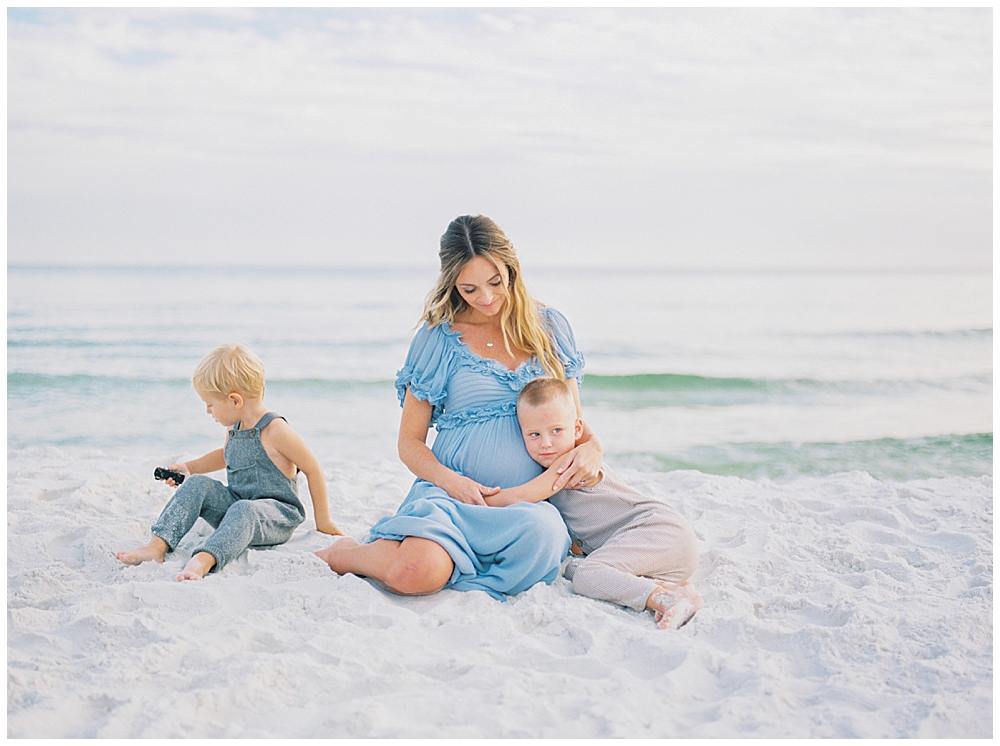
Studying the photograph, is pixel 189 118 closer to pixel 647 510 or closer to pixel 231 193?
pixel 231 193

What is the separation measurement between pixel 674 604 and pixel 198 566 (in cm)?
188

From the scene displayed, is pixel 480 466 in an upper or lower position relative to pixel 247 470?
upper

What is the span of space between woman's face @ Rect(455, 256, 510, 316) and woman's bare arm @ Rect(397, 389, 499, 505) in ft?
1.74

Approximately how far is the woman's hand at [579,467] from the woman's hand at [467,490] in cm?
29

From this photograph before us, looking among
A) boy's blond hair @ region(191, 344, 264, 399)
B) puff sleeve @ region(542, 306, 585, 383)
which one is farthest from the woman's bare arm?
boy's blond hair @ region(191, 344, 264, 399)

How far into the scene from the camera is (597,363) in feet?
42.3

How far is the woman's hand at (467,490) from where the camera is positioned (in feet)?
10.5

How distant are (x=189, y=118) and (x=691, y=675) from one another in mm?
23495

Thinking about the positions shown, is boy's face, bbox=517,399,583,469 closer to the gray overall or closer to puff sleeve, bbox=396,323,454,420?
puff sleeve, bbox=396,323,454,420

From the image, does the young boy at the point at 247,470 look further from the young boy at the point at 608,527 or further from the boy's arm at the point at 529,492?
the young boy at the point at 608,527

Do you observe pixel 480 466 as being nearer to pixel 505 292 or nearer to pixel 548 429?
pixel 548 429

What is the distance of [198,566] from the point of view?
3.15 meters

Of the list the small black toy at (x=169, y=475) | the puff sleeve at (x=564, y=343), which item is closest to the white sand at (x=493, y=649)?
the small black toy at (x=169, y=475)

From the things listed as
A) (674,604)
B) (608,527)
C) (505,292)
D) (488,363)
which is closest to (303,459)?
(488,363)
